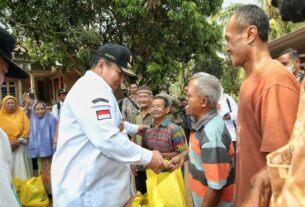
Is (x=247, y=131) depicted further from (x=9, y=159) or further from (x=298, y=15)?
(x=9, y=159)

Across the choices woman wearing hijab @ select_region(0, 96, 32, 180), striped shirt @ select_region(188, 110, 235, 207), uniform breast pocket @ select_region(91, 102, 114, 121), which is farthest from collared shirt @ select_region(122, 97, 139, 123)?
striped shirt @ select_region(188, 110, 235, 207)

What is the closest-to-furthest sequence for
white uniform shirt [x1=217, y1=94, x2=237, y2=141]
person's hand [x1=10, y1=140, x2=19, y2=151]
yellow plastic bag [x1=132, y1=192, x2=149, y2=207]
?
yellow plastic bag [x1=132, y1=192, x2=149, y2=207] < white uniform shirt [x1=217, y1=94, x2=237, y2=141] < person's hand [x1=10, y1=140, x2=19, y2=151]

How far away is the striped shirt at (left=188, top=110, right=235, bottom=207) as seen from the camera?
91.4 inches

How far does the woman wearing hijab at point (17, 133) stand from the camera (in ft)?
21.0

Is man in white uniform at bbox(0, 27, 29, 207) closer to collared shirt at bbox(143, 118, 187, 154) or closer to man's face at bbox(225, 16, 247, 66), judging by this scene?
man's face at bbox(225, 16, 247, 66)

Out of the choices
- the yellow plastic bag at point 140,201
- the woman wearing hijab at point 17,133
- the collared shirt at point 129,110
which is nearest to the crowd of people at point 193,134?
the yellow plastic bag at point 140,201

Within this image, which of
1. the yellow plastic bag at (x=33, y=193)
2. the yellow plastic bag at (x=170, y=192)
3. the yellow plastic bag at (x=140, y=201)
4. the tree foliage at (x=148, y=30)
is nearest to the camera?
the yellow plastic bag at (x=170, y=192)

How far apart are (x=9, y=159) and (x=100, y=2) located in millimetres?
12483

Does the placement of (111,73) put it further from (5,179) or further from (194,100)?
(5,179)

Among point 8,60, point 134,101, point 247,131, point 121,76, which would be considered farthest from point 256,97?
point 134,101

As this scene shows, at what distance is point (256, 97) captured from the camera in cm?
180

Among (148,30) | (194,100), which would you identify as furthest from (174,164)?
(148,30)

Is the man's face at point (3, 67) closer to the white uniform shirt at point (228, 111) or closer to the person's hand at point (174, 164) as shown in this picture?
the person's hand at point (174, 164)

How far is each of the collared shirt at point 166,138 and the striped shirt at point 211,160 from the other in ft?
4.47
